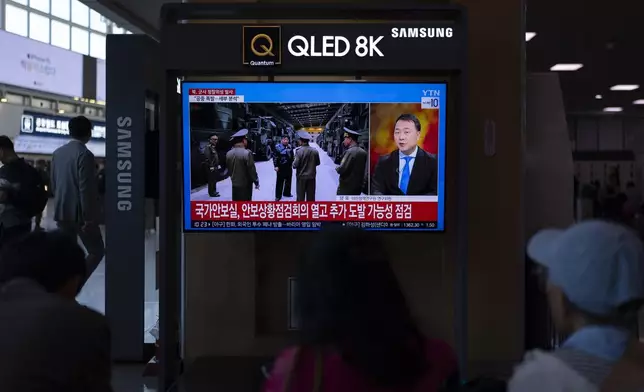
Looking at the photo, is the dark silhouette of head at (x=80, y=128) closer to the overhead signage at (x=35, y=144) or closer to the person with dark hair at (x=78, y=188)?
the person with dark hair at (x=78, y=188)

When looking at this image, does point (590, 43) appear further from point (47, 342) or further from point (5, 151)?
point (47, 342)

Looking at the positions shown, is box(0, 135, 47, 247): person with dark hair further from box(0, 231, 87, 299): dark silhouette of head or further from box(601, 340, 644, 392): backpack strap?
box(601, 340, 644, 392): backpack strap

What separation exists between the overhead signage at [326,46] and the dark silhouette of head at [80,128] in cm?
270

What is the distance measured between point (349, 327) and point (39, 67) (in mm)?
24926

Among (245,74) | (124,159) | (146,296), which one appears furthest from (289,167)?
(146,296)

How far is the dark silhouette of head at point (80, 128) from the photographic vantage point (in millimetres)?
7105

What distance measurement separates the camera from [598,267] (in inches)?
58.9

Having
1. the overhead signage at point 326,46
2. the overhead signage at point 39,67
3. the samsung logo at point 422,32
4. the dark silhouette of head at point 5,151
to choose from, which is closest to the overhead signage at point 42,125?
the overhead signage at point 39,67

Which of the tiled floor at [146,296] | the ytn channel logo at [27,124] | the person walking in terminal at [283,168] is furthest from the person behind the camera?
the ytn channel logo at [27,124]

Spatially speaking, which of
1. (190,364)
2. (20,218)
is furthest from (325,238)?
(20,218)

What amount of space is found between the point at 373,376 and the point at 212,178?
3.64m

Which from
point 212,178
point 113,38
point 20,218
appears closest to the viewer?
point 212,178

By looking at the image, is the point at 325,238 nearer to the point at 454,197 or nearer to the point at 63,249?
the point at 63,249

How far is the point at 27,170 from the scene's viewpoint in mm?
7117
